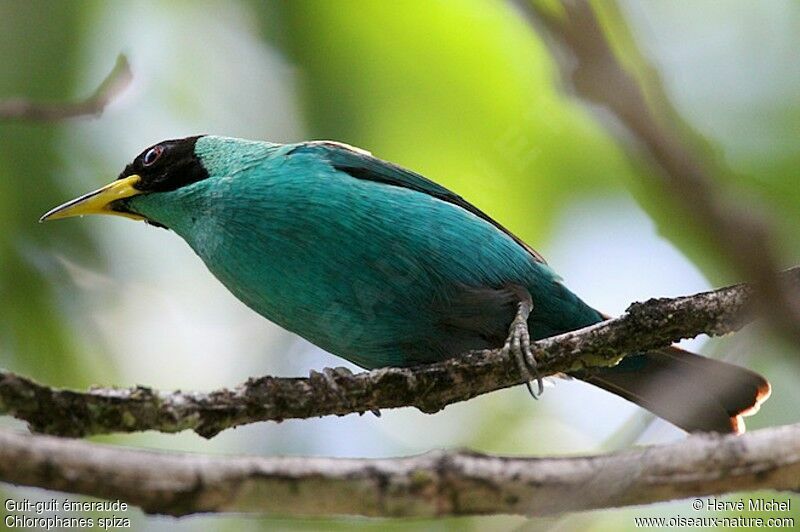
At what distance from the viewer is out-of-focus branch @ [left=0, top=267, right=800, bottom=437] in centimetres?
287

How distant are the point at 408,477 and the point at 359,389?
153cm

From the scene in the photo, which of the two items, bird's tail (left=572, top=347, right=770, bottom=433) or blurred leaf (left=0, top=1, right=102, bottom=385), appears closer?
bird's tail (left=572, top=347, right=770, bottom=433)

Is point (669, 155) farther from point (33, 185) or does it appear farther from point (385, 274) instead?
point (33, 185)

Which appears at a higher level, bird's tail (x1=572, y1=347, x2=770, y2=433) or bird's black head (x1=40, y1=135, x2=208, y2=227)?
bird's tail (x1=572, y1=347, x2=770, y2=433)

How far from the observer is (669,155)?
A: 1.21 meters

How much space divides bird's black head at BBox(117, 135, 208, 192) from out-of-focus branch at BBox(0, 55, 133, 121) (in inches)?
28.4

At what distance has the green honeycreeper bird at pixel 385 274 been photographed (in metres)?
4.59

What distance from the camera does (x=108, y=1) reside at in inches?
245

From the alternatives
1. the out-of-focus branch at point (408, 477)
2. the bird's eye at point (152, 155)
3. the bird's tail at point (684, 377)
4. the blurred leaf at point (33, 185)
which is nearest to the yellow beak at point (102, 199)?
the bird's eye at point (152, 155)

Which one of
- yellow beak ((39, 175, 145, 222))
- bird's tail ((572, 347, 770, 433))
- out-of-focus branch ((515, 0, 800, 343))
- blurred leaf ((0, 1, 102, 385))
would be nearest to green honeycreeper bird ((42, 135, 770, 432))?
bird's tail ((572, 347, 770, 433))

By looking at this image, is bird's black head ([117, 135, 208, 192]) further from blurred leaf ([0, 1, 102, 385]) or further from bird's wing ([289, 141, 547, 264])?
blurred leaf ([0, 1, 102, 385])

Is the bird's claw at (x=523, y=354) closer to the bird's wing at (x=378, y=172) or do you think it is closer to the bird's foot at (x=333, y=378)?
the bird's foot at (x=333, y=378)

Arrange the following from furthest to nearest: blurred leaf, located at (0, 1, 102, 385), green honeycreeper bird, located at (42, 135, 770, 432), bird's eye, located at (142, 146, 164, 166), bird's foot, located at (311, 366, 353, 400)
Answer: blurred leaf, located at (0, 1, 102, 385) < bird's eye, located at (142, 146, 164, 166) < green honeycreeper bird, located at (42, 135, 770, 432) < bird's foot, located at (311, 366, 353, 400)

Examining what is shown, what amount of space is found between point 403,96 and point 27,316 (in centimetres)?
253
